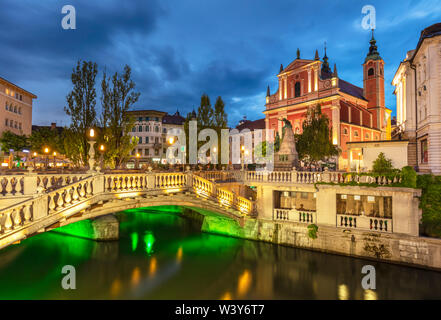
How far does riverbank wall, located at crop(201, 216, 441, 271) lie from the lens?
1302 cm

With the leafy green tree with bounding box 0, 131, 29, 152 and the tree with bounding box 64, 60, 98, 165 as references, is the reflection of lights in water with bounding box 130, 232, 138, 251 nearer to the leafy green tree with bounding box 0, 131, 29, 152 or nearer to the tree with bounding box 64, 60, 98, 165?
the tree with bounding box 64, 60, 98, 165

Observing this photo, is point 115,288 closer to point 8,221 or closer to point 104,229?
point 8,221

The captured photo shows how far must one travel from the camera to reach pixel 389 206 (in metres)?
15.9

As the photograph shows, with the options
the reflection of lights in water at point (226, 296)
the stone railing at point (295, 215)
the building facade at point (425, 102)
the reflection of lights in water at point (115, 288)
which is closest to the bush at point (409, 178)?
the stone railing at point (295, 215)

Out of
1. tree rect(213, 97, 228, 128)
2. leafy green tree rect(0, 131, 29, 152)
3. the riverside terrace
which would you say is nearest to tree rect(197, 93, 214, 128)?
tree rect(213, 97, 228, 128)

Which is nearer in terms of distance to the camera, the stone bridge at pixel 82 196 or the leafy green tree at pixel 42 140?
the stone bridge at pixel 82 196

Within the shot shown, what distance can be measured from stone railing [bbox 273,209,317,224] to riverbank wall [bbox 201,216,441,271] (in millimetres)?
324

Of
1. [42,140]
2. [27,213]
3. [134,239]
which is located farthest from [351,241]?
[42,140]

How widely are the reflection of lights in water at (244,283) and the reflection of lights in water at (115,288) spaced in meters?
5.69

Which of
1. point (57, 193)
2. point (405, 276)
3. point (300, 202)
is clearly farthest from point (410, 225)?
point (57, 193)

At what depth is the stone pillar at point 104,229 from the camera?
1864 centimetres

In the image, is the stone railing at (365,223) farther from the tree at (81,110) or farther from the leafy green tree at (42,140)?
the leafy green tree at (42,140)
